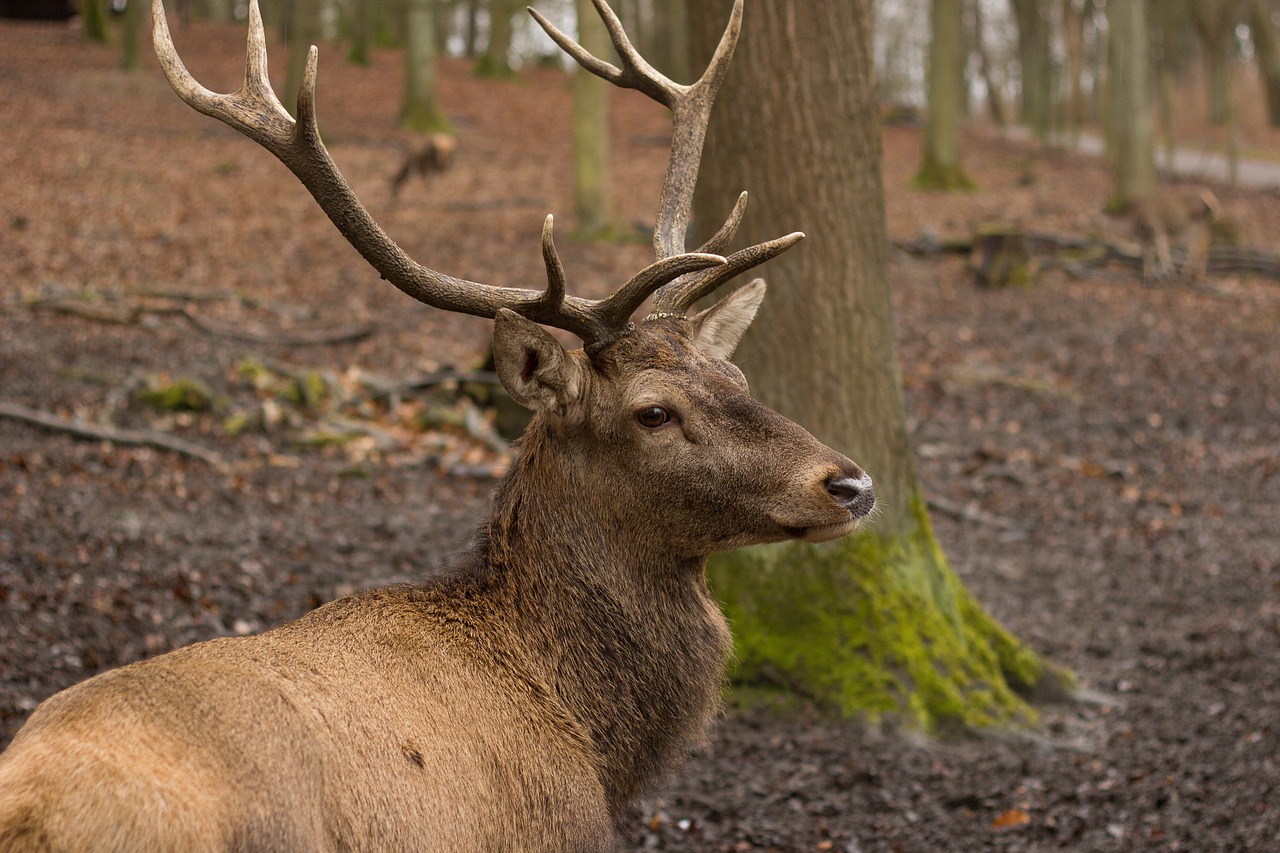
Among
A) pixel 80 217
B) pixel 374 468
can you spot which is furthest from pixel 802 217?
pixel 80 217

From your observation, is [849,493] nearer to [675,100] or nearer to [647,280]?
[647,280]

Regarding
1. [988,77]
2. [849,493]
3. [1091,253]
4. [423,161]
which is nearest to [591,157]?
[423,161]

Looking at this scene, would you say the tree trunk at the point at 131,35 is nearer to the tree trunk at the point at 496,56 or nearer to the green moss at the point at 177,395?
the tree trunk at the point at 496,56

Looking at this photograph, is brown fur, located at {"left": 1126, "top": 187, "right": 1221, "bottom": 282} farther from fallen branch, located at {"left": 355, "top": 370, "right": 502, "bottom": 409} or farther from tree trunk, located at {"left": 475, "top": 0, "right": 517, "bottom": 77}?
tree trunk, located at {"left": 475, "top": 0, "right": 517, "bottom": 77}

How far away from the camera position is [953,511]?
30.7 feet

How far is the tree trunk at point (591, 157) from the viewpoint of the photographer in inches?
693

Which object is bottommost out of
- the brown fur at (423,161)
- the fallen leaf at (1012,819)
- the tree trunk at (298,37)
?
the fallen leaf at (1012,819)

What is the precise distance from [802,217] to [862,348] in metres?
0.73

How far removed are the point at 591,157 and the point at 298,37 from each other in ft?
29.5

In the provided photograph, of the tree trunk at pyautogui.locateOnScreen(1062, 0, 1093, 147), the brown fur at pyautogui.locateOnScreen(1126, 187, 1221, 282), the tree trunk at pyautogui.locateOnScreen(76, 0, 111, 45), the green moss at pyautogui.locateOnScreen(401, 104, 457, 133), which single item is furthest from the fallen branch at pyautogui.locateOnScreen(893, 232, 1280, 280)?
the tree trunk at pyautogui.locateOnScreen(76, 0, 111, 45)

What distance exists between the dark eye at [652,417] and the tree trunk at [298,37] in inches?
730

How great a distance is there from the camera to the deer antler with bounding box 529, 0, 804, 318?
4230 mm

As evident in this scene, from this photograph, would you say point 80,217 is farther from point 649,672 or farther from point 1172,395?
point 649,672

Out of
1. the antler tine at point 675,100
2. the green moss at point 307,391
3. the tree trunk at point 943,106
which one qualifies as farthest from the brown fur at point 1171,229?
the antler tine at point 675,100
